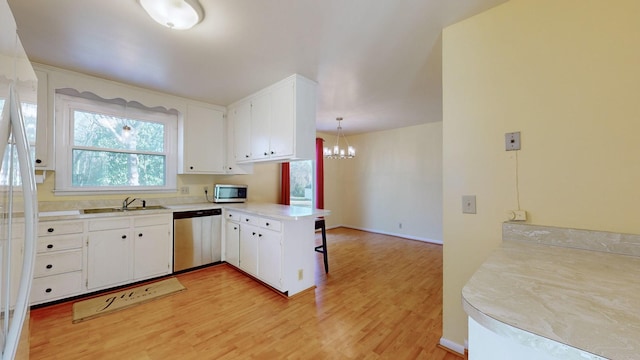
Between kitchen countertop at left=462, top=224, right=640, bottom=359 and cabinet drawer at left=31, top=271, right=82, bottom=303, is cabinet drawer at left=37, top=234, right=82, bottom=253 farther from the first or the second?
kitchen countertop at left=462, top=224, right=640, bottom=359

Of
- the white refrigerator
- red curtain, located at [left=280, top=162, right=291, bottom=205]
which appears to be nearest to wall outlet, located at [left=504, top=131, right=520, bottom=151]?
the white refrigerator

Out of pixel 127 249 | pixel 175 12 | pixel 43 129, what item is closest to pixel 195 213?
pixel 127 249

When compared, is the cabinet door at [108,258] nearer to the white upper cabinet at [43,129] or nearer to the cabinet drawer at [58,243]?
the cabinet drawer at [58,243]

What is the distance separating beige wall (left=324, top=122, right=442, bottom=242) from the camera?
4.96 meters

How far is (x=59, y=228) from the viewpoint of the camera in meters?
2.42

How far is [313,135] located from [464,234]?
186 centimetres

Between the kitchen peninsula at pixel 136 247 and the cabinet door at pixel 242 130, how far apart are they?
899 mm

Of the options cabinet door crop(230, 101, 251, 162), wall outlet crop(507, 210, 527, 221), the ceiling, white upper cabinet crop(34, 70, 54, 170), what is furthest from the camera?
cabinet door crop(230, 101, 251, 162)

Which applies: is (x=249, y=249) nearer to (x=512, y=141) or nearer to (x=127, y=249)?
(x=127, y=249)

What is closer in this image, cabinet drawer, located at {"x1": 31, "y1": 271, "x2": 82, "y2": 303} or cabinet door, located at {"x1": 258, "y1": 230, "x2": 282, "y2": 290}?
cabinet drawer, located at {"x1": 31, "y1": 271, "x2": 82, "y2": 303}

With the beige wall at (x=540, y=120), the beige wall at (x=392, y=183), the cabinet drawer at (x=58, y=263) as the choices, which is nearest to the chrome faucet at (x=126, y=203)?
the cabinet drawer at (x=58, y=263)

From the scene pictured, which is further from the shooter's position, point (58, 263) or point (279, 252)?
point (279, 252)

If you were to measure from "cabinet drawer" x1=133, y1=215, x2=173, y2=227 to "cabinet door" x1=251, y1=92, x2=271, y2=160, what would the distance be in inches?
51.7

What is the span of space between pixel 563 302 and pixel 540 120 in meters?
1.17
